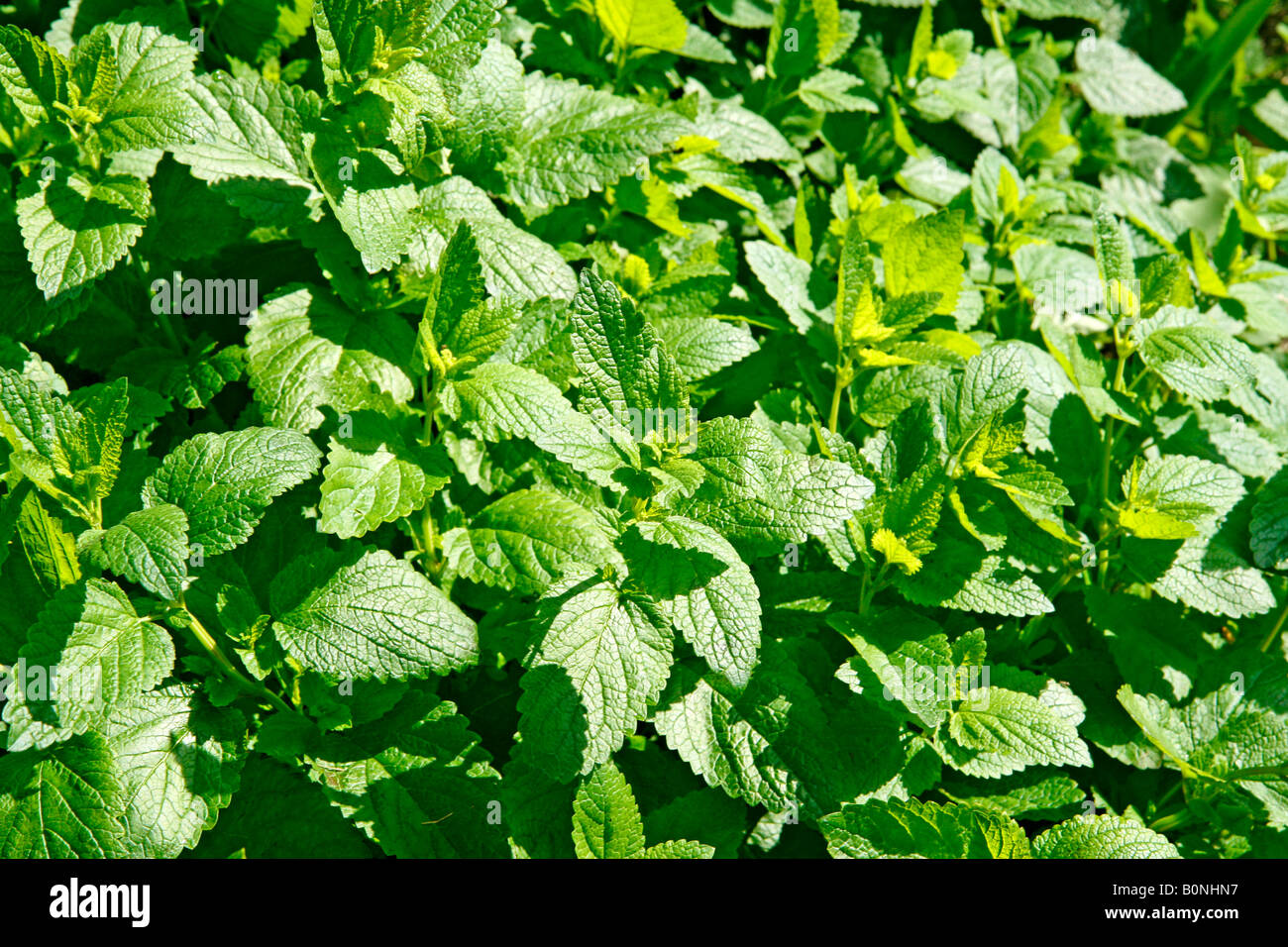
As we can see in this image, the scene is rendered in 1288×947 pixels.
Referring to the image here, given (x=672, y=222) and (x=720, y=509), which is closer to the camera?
(x=720, y=509)

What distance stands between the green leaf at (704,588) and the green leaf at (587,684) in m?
0.13

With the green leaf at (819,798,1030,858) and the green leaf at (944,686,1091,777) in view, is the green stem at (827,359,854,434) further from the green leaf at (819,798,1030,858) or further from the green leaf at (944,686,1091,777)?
the green leaf at (819,798,1030,858)

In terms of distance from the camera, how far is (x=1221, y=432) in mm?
3658

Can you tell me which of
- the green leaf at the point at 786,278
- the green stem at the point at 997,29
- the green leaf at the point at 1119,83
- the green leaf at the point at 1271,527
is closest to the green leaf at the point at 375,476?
the green leaf at the point at 786,278

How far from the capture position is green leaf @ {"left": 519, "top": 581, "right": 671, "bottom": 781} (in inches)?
93.0

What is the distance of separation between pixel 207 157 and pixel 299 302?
439mm

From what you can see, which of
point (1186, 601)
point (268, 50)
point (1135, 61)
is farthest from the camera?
point (1135, 61)

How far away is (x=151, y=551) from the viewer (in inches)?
87.2

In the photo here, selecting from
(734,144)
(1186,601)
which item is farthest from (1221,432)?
(734,144)

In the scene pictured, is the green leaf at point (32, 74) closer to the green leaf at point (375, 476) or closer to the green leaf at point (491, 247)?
the green leaf at point (491, 247)

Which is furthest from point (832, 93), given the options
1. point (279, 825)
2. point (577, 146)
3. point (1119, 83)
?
point (279, 825)

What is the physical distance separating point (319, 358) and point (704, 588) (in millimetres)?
1237

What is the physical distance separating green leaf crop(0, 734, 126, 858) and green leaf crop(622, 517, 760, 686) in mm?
1296

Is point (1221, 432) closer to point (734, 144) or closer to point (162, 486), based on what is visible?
point (734, 144)
